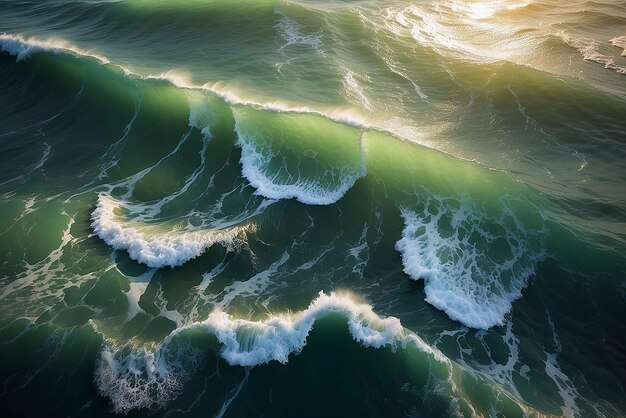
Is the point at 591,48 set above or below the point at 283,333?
below

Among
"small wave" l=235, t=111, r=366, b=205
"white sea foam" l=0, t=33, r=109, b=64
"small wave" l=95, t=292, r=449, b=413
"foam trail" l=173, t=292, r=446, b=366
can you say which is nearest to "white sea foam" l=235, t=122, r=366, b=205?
"small wave" l=235, t=111, r=366, b=205

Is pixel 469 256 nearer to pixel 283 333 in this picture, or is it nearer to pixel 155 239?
pixel 283 333

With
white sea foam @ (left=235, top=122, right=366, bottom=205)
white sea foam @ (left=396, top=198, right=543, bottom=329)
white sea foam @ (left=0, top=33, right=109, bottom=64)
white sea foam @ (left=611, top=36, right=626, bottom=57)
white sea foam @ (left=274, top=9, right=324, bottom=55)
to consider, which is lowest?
white sea foam @ (left=611, top=36, right=626, bottom=57)

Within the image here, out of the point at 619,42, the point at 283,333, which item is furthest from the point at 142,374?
the point at 619,42

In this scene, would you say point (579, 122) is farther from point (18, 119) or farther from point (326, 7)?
point (18, 119)

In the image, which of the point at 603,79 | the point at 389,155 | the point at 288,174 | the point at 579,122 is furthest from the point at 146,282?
the point at 603,79

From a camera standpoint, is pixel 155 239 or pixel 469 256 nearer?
pixel 469 256

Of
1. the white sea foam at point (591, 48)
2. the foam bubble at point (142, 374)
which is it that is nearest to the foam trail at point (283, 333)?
the foam bubble at point (142, 374)

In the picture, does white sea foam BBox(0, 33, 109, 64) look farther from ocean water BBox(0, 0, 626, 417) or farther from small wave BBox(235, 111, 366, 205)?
small wave BBox(235, 111, 366, 205)
